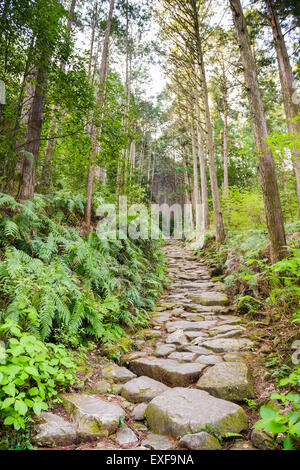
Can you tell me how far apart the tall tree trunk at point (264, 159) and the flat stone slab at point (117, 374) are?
3.23 meters

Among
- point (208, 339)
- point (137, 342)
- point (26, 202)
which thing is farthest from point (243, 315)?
point (26, 202)

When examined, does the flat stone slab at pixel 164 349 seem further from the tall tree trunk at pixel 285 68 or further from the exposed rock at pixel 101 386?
the tall tree trunk at pixel 285 68

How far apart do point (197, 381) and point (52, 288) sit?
6.92 feet

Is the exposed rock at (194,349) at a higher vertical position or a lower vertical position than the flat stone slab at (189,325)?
lower

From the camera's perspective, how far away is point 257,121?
16.7ft

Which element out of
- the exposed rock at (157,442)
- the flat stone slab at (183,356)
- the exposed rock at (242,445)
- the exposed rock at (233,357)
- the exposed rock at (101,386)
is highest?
the exposed rock at (233,357)

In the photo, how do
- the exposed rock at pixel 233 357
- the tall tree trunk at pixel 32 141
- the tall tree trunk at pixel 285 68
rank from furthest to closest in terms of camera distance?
the tall tree trunk at pixel 285 68
the tall tree trunk at pixel 32 141
the exposed rock at pixel 233 357

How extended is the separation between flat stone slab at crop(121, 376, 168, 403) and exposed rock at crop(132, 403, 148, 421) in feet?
0.32

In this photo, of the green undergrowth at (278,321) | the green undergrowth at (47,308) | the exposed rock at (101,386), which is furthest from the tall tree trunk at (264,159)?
the exposed rock at (101,386)

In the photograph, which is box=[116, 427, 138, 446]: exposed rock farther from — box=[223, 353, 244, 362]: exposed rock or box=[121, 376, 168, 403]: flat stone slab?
box=[223, 353, 244, 362]: exposed rock

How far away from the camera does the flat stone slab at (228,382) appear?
8.52 feet

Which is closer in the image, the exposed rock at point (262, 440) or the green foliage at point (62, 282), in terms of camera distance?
the exposed rock at point (262, 440)

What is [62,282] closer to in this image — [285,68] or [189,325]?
[189,325]

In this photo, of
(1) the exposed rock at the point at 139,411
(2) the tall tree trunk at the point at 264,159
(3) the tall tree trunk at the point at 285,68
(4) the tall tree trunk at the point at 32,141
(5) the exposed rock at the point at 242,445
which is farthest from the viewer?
(3) the tall tree trunk at the point at 285,68
